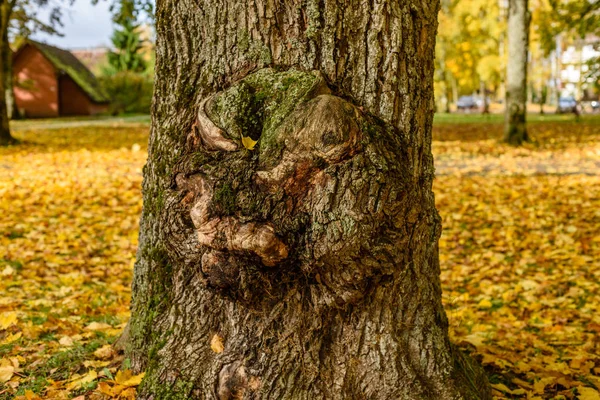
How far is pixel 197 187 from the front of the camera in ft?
7.17

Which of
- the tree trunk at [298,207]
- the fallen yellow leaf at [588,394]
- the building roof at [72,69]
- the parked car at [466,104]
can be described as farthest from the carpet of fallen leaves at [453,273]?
the parked car at [466,104]

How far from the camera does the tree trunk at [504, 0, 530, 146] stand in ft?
48.4

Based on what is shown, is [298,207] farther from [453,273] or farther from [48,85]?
[48,85]

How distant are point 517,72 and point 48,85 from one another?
33.0 metres

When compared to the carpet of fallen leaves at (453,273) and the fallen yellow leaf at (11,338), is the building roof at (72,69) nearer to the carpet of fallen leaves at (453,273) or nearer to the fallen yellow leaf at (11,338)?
the carpet of fallen leaves at (453,273)

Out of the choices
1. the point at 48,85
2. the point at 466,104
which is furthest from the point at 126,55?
the point at 466,104

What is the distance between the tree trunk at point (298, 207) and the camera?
2.10m

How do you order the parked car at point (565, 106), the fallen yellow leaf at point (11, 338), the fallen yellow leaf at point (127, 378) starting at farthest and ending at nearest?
the parked car at point (565, 106), the fallen yellow leaf at point (11, 338), the fallen yellow leaf at point (127, 378)

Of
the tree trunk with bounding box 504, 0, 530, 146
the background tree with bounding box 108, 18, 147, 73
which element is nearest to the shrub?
the background tree with bounding box 108, 18, 147, 73

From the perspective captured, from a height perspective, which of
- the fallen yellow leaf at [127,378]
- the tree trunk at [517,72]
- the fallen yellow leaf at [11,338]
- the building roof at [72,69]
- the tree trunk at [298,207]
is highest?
the building roof at [72,69]

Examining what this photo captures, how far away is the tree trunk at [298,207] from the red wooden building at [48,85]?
40.0 metres

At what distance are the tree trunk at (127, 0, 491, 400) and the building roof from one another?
40.0 m

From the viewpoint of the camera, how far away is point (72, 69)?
4038cm

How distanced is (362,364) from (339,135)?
2.99ft
